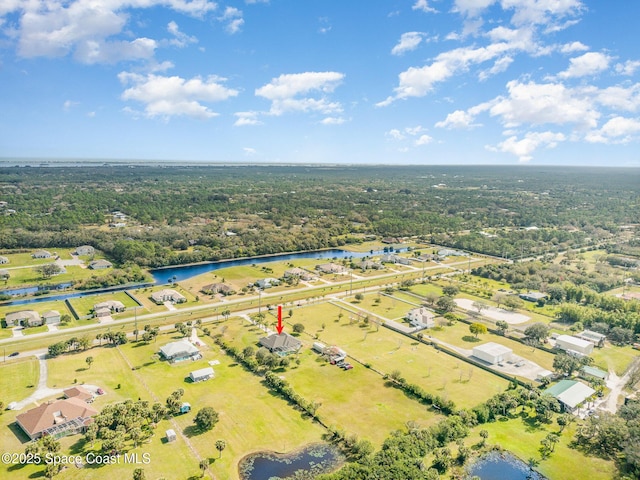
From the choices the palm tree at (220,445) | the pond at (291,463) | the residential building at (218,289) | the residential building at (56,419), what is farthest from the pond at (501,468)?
the residential building at (218,289)

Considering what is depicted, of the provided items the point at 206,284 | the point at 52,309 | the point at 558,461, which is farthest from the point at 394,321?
the point at 52,309

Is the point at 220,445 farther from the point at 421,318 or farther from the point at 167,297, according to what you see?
the point at 167,297

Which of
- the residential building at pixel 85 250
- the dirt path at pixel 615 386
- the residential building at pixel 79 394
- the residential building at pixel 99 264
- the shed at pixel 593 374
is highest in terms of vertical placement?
the residential building at pixel 85 250

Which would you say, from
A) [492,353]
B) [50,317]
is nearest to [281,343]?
[492,353]

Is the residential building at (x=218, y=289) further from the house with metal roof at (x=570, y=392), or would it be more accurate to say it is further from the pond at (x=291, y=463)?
the house with metal roof at (x=570, y=392)

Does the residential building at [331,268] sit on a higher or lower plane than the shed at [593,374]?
higher

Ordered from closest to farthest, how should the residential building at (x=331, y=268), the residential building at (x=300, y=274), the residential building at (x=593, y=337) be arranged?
the residential building at (x=593, y=337) < the residential building at (x=300, y=274) < the residential building at (x=331, y=268)

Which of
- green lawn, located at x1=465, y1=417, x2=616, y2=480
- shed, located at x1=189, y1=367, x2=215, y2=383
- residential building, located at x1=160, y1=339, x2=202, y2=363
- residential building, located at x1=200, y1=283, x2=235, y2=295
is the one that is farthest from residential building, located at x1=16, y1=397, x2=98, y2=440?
residential building, located at x1=200, y1=283, x2=235, y2=295
